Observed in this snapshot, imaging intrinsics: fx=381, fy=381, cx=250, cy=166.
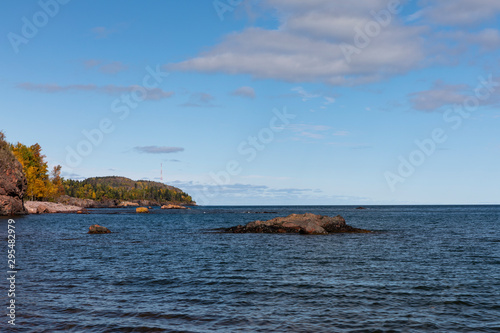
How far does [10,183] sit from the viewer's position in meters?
98.8

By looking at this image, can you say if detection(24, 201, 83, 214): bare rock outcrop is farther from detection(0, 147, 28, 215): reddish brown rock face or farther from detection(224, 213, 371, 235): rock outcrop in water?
detection(224, 213, 371, 235): rock outcrop in water

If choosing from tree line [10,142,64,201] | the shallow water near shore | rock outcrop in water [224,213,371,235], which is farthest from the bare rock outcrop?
the shallow water near shore

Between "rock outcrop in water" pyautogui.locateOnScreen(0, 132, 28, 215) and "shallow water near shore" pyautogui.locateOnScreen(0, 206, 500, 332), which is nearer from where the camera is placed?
"shallow water near shore" pyautogui.locateOnScreen(0, 206, 500, 332)

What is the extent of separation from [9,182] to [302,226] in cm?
7925

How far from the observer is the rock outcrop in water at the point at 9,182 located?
9756cm

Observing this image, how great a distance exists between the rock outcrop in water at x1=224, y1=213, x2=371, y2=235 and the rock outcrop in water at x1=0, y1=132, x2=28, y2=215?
66.4 meters

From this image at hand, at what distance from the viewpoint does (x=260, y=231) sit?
66188 millimetres

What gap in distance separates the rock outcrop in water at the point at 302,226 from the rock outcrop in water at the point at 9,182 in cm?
6638

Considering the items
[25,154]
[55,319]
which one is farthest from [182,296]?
[25,154]

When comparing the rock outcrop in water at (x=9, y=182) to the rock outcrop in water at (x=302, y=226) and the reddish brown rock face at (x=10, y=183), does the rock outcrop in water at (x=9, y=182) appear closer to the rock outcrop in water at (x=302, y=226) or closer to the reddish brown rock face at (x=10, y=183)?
the reddish brown rock face at (x=10, y=183)

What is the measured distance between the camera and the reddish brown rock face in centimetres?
9750

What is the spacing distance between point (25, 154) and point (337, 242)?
12524cm

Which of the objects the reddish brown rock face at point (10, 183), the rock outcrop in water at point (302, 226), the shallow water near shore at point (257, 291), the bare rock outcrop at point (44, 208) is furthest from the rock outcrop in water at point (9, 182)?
the shallow water near shore at point (257, 291)

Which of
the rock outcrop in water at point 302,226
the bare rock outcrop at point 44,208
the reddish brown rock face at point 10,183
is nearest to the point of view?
the rock outcrop in water at point 302,226
